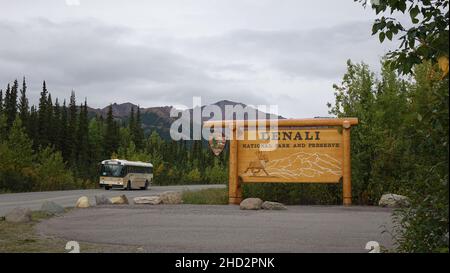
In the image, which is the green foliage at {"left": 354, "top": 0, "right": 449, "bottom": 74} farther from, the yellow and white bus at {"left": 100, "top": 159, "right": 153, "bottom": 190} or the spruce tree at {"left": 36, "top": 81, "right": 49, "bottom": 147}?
the spruce tree at {"left": 36, "top": 81, "right": 49, "bottom": 147}

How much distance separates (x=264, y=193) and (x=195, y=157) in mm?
88782

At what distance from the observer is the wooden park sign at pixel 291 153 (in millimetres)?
17016

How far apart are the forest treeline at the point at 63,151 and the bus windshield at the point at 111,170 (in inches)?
175

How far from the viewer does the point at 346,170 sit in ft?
54.9

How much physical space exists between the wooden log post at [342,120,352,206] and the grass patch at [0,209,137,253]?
34.1ft

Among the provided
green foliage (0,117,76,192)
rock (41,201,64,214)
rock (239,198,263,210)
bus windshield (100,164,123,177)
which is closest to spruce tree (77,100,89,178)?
green foliage (0,117,76,192)

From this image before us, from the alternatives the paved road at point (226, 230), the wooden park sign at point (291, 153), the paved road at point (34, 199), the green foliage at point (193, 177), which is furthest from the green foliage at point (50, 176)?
the green foliage at point (193, 177)

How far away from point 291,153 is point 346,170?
2137mm

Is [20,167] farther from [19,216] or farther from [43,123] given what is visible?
[43,123]

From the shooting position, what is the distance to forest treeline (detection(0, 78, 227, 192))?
35.6 m

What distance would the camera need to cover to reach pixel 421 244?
4.92m

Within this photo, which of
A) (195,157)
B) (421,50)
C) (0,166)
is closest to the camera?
(421,50)
